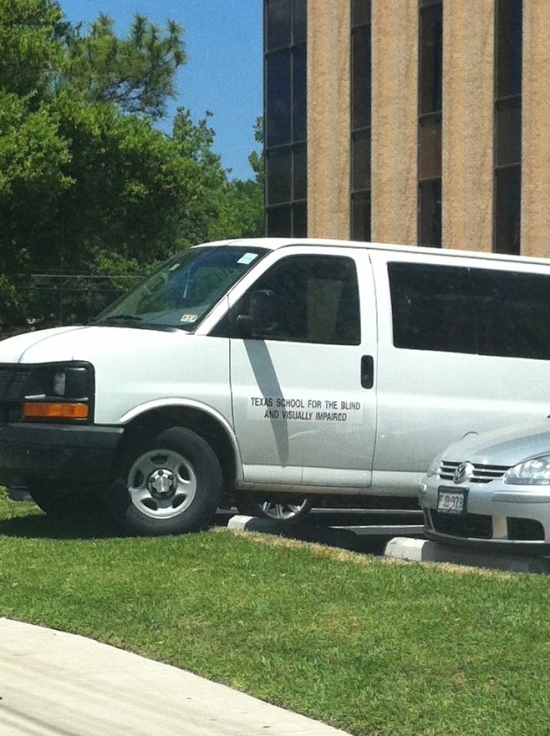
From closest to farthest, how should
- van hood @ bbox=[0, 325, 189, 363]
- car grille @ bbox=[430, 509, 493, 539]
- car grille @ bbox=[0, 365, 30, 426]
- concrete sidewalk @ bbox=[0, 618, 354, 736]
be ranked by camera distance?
1. concrete sidewalk @ bbox=[0, 618, 354, 736]
2. car grille @ bbox=[430, 509, 493, 539]
3. van hood @ bbox=[0, 325, 189, 363]
4. car grille @ bbox=[0, 365, 30, 426]

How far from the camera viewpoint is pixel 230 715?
5871mm

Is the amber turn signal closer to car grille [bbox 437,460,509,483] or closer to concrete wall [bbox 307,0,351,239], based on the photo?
car grille [bbox 437,460,509,483]

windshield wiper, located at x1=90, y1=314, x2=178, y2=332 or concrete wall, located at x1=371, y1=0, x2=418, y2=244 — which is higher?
concrete wall, located at x1=371, y1=0, x2=418, y2=244

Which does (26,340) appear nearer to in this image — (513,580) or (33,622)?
(33,622)

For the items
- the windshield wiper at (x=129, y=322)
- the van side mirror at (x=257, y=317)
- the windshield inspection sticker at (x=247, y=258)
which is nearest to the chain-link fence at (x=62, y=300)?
the windshield wiper at (x=129, y=322)

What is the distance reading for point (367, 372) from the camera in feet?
36.4

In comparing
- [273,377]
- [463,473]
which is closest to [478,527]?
[463,473]

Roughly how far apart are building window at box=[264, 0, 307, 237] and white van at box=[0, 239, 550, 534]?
2465 cm

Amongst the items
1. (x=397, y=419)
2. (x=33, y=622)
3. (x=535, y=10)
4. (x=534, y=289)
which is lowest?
(x=33, y=622)

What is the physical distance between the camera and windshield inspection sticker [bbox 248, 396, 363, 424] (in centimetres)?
1080

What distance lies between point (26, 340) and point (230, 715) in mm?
5587

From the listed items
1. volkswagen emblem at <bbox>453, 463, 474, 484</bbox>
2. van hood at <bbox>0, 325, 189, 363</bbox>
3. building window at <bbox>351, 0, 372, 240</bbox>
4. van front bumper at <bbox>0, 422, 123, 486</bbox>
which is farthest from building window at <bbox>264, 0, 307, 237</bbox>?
volkswagen emblem at <bbox>453, 463, 474, 484</bbox>

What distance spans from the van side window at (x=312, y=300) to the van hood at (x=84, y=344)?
0.74 m

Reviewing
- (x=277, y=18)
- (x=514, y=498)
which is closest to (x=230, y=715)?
(x=514, y=498)
